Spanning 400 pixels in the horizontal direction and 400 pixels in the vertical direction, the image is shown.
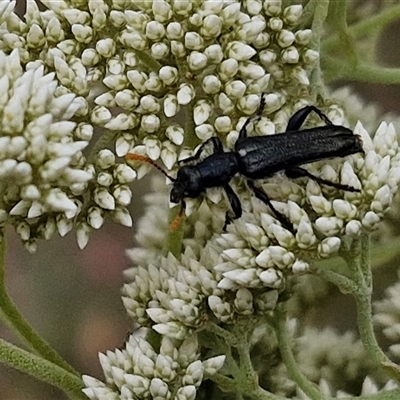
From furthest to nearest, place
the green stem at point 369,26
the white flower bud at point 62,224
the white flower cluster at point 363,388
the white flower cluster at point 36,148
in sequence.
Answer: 1. the green stem at point 369,26
2. the white flower cluster at point 363,388
3. the white flower bud at point 62,224
4. the white flower cluster at point 36,148

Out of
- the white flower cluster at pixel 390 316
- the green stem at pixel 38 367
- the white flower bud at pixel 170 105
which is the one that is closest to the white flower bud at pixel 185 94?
the white flower bud at pixel 170 105

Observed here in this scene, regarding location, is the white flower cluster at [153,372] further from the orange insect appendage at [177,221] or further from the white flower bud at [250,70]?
the white flower bud at [250,70]

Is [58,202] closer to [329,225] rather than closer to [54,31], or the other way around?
[54,31]

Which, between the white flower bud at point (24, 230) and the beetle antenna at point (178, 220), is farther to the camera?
the beetle antenna at point (178, 220)

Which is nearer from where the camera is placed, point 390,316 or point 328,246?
point 328,246

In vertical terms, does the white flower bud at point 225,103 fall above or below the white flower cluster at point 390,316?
above

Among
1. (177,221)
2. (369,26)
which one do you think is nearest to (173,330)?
(177,221)

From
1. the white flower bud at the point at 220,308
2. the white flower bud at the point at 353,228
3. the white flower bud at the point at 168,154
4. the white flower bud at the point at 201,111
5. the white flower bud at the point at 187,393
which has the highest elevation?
the white flower bud at the point at 201,111
